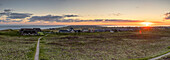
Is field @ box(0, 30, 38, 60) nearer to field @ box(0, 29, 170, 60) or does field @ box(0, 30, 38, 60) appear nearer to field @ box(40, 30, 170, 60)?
field @ box(0, 29, 170, 60)

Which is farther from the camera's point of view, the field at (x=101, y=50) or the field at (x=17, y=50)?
the field at (x=101, y=50)

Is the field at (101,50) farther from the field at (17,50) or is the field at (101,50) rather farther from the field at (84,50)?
the field at (17,50)

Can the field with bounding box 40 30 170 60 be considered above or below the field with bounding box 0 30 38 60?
below

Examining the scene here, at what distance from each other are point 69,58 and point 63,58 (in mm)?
1023

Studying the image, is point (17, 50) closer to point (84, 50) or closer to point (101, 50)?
point (84, 50)

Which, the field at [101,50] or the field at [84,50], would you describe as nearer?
the field at [84,50]

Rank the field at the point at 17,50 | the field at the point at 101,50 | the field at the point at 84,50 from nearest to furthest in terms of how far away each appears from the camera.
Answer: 1. the field at the point at 17,50
2. the field at the point at 84,50
3. the field at the point at 101,50

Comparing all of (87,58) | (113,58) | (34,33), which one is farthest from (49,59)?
(34,33)

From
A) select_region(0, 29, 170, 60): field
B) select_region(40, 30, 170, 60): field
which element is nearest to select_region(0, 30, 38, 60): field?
select_region(0, 29, 170, 60): field

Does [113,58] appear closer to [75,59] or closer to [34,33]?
[75,59]

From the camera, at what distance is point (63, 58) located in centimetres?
2123

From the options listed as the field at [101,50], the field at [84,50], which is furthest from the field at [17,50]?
the field at [101,50]

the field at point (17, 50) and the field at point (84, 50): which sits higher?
the field at point (17, 50)

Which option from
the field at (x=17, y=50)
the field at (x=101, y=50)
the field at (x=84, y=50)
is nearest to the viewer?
the field at (x=17, y=50)
